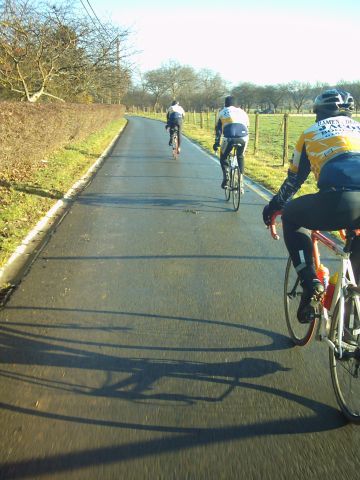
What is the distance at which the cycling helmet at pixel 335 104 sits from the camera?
3318 millimetres

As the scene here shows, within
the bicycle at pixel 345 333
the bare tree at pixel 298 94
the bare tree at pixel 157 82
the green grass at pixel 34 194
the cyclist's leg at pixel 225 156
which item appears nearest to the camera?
the bicycle at pixel 345 333

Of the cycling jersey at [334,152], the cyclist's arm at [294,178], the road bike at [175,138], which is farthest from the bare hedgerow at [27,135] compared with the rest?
the cycling jersey at [334,152]

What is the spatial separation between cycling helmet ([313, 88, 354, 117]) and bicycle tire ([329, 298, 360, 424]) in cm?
134

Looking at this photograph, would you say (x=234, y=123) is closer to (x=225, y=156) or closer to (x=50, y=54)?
(x=225, y=156)

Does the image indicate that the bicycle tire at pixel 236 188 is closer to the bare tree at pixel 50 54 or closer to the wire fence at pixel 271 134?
the wire fence at pixel 271 134

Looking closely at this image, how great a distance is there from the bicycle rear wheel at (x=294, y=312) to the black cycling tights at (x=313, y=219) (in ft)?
1.61

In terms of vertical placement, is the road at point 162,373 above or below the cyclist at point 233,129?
below

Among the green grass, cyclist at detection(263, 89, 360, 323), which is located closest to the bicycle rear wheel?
cyclist at detection(263, 89, 360, 323)

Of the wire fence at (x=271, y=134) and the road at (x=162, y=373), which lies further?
the wire fence at (x=271, y=134)

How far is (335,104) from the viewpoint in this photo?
3.31 m

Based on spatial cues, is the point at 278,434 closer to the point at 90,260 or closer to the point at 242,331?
the point at 242,331

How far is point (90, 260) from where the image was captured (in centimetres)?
601

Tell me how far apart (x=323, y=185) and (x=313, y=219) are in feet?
0.80

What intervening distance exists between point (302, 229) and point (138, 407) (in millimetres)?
1721
